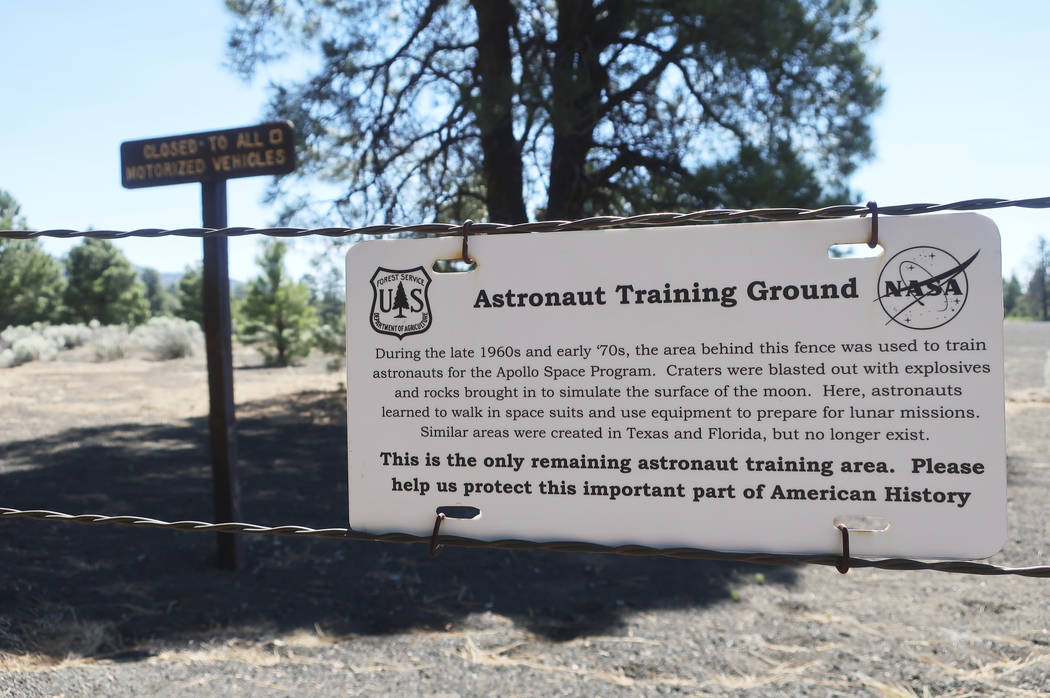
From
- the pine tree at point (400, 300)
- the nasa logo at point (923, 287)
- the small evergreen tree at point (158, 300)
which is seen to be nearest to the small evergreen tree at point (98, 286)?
the small evergreen tree at point (158, 300)

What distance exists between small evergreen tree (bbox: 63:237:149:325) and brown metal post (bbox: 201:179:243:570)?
39.9 metres

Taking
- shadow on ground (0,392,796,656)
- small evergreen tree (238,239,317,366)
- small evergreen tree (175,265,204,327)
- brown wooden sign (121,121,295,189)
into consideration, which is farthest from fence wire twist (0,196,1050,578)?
small evergreen tree (175,265,204,327)

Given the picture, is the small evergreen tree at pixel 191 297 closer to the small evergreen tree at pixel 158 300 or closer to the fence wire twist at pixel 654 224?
the small evergreen tree at pixel 158 300

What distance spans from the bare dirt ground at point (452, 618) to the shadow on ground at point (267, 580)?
0.05 ft

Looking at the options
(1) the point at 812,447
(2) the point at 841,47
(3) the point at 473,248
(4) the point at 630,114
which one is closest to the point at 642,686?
(1) the point at 812,447

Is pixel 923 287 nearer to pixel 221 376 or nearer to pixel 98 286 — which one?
pixel 221 376

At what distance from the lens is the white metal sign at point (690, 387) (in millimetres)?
1123

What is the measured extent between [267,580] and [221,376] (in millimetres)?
1103

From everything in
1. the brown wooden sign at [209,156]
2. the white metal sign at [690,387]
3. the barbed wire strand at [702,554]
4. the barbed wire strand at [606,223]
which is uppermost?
the brown wooden sign at [209,156]

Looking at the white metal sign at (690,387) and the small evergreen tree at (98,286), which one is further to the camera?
the small evergreen tree at (98,286)

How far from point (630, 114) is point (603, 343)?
8.06m

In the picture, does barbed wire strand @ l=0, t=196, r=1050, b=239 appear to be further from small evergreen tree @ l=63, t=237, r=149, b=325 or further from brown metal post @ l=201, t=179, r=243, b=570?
small evergreen tree @ l=63, t=237, r=149, b=325

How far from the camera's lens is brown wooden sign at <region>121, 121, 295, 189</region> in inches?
158

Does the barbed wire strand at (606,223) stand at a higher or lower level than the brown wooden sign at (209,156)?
lower
